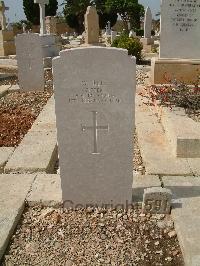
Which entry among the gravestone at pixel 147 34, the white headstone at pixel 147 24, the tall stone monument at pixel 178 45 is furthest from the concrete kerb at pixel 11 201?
→ the white headstone at pixel 147 24

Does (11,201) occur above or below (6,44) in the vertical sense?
below

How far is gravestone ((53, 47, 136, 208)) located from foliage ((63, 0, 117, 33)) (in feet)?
149

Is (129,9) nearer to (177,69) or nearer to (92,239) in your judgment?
(177,69)

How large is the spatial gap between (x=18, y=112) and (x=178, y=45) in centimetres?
367

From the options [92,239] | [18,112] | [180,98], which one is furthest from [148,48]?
[92,239]

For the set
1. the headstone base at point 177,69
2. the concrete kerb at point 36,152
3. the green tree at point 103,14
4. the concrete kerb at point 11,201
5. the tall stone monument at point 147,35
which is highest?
the green tree at point 103,14

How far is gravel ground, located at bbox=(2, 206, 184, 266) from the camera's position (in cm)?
270

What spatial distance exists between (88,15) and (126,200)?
15795mm

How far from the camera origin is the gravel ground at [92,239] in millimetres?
2703

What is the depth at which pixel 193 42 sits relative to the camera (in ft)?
23.9

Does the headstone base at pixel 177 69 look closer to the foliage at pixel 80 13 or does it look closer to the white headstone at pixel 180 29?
the white headstone at pixel 180 29

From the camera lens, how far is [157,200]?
10.4 feet

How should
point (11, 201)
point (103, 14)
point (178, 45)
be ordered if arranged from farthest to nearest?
point (103, 14), point (178, 45), point (11, 201)

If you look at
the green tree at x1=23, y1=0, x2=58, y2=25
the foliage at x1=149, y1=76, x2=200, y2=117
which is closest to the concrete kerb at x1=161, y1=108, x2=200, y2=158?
the foliage at x1=149, y1=76, x2=200, y2=117
